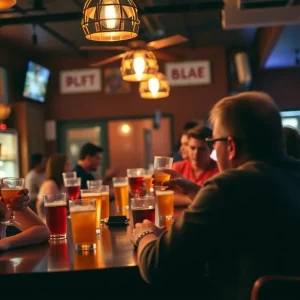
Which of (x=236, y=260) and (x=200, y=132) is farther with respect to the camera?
(x=200, y=132)

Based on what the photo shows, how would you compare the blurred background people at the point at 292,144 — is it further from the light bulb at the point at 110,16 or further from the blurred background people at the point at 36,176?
the blurred background people at the point at 36,176

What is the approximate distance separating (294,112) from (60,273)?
9402 mm

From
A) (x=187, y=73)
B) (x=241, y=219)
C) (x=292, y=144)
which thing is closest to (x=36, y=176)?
(x=187, y=73)

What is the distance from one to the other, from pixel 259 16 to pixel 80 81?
5070 millimetres

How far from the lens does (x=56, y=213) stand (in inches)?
98.2

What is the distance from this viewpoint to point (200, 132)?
450 centimetres

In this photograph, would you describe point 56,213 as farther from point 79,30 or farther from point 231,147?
point 79,30

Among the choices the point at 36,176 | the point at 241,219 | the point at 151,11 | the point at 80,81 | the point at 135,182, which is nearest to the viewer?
the point at 241,219

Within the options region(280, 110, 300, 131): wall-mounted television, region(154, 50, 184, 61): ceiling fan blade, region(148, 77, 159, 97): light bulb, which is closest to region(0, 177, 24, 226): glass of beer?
region(154, 50, 184, 61): ceiling fan blade

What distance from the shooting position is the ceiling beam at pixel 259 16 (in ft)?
18.9

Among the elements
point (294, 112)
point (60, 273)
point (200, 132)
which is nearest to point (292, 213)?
point (60, 273)

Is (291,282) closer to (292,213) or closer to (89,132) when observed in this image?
(292,213)

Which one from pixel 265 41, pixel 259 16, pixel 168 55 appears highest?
pixel 265 41

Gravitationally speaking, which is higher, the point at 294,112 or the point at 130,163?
the point at 294,112
